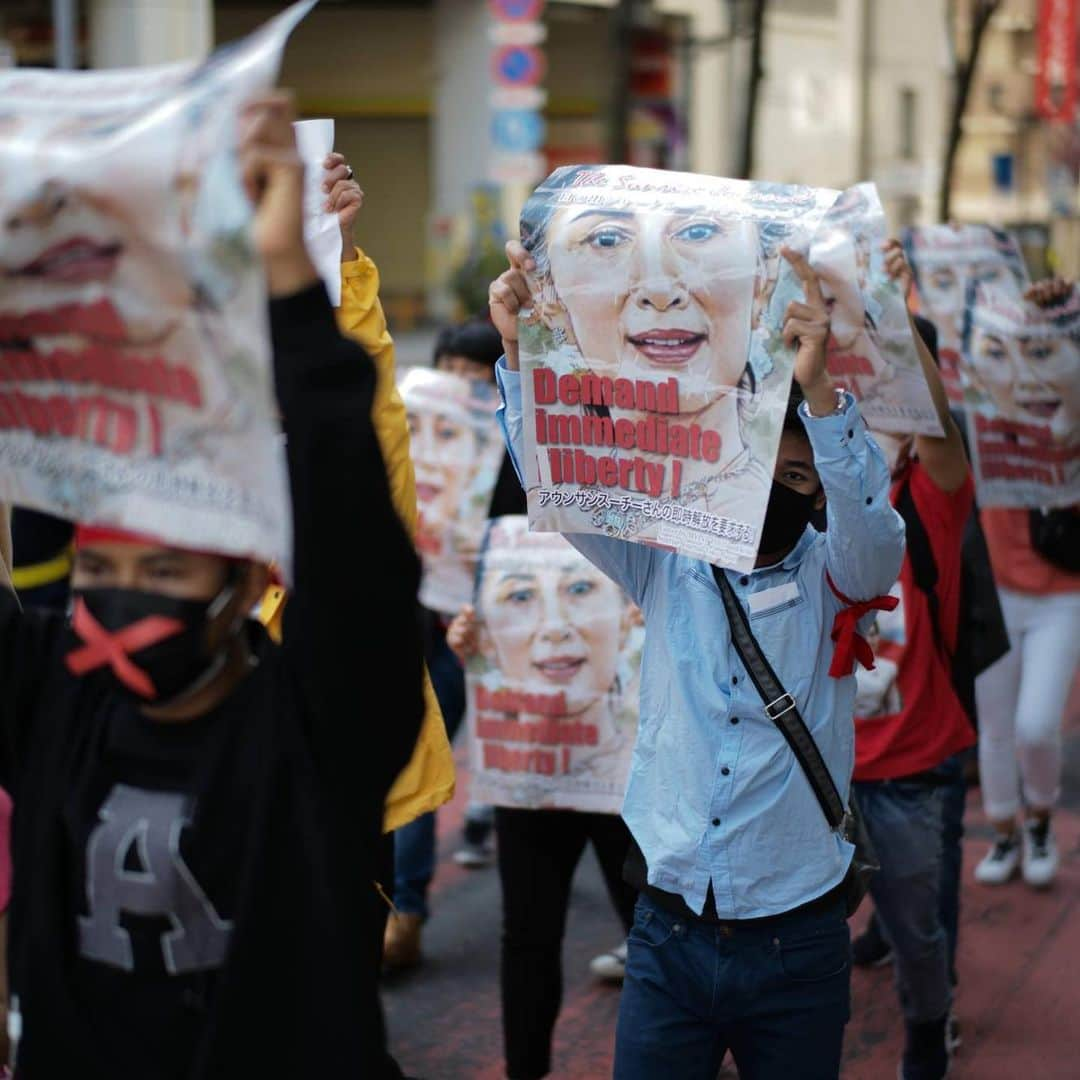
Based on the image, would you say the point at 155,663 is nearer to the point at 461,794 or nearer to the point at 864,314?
the point at 864,314

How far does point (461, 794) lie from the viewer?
6969 mm

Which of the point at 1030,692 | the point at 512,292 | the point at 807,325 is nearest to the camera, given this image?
the point at 807,325

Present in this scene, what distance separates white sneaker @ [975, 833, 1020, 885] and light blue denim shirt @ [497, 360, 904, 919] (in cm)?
303

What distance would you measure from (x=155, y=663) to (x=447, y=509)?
3.36m

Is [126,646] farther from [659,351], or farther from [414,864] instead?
[414,864]

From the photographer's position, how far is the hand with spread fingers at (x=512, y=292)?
2.94 meters

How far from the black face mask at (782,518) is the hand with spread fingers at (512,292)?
0.53 meters

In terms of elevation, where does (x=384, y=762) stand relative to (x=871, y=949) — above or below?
Result: above

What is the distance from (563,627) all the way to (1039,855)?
245 centimetres

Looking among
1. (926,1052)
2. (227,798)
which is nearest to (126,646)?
(227,798)

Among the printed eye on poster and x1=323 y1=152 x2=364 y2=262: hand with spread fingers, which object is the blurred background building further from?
the printed eye on poster

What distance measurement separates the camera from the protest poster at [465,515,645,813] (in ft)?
13.8

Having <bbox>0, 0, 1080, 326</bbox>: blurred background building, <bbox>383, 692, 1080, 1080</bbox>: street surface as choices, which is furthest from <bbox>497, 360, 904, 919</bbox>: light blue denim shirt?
<bbox>0, 0, 1080, 326</bbox>: blurred background building

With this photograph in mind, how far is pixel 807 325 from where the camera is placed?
2.73 metres
